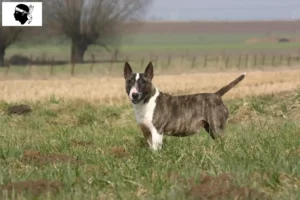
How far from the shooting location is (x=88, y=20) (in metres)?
87.5

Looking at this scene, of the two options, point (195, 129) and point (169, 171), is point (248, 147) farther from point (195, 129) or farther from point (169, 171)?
point (195, 129)

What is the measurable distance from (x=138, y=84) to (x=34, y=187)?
17.1ft

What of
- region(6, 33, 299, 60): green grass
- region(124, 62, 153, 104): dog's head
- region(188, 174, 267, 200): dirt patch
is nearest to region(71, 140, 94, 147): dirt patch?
region(124, 62, 153, 104): dog's head

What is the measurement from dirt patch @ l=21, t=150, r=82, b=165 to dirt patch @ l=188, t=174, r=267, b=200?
2525 mm

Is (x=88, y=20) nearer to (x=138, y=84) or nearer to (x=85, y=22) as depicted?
(x=85, y=22)

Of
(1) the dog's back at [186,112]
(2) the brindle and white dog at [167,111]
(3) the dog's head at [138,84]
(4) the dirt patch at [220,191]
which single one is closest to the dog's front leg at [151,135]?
(2) the brindle and white dog at [167,111]

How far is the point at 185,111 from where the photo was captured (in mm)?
12570

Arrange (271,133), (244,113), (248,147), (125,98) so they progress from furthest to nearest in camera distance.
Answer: (125,98) → (244,113) → (271,133) → (248,147)

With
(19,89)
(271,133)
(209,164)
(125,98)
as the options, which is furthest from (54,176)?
(19,89)

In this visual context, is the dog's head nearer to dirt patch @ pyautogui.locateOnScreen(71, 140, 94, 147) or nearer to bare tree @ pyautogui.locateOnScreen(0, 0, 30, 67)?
dirt patch @ pyautogui.locateOnScreen(71, 140, 94, 147)

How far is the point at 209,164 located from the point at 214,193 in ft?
6.17

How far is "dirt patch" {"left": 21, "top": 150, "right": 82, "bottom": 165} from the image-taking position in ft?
29.5

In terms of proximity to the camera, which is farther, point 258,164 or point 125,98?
point 125,98

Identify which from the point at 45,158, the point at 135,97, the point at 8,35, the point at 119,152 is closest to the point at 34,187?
the point at 45,158
